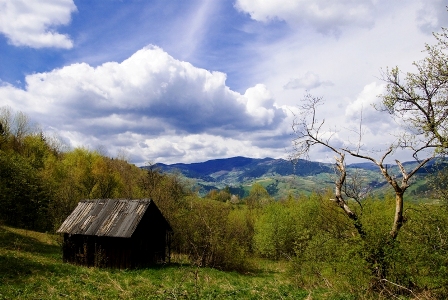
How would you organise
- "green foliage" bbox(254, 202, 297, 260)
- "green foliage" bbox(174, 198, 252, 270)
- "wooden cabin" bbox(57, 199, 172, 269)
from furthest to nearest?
"green foliage" bbox(254, 202, 297, 260)
"green foliage" bbox(174, 198, 252, 270)
"wooden cabin" bbox(57, 199, 172, 269)

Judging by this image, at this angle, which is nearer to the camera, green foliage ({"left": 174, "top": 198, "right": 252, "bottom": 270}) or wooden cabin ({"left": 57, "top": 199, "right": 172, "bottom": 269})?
wooden cabin ({"left": 57, "top": 199, "right": 172, "bottom": 269})

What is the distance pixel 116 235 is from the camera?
83.6 feet

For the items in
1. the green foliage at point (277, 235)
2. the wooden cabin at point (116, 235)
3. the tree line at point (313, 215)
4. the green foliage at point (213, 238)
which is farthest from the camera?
the green foliage at point (277, 235)

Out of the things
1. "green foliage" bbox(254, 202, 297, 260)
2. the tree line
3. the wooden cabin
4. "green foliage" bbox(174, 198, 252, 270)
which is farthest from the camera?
"green foliage" bbox(254, 202, 297, 260)

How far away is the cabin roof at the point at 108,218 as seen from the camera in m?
26.2

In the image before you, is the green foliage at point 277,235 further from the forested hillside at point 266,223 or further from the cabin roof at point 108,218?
the cabin roof at point 108,218

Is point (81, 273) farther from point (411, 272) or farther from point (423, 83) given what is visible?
point (423, 83)

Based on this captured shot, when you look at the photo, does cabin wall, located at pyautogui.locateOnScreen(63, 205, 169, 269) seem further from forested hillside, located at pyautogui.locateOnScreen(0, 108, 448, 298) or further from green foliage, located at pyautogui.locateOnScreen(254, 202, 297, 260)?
green foliage, located at pyautogui.locateOnScreen(254, 202, 297, 260)

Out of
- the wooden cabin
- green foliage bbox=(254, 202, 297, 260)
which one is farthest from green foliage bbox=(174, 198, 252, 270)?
green foliage bbox=(254, 202, 297, 260)

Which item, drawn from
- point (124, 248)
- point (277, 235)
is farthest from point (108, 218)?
point (277, 235)

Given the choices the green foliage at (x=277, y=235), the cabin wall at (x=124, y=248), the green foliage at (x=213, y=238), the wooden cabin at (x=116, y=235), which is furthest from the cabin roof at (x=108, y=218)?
the green foliage at (x=277, y=235)

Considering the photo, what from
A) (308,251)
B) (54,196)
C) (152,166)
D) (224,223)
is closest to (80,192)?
(54,196)

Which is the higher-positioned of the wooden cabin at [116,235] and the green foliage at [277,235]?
the wooden cabin at [116,235]

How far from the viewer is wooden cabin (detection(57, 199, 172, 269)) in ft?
85.7
